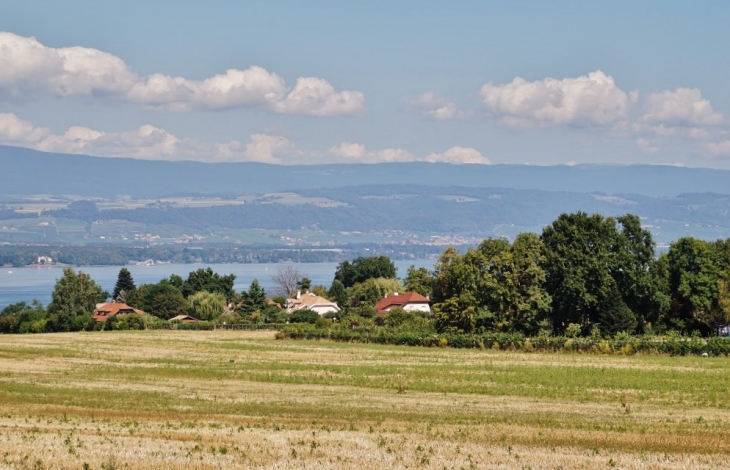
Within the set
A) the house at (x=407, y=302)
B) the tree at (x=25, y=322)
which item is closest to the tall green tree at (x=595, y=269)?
the house at (x=407, y=302)

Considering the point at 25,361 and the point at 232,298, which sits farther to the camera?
the point at 232,298

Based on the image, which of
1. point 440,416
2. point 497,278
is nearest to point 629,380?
point 440,416

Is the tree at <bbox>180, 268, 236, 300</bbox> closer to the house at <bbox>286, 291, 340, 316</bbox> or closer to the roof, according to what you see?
the roof

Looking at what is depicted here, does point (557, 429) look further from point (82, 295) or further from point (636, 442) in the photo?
point (82, 295)

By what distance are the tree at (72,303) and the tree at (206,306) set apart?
14.1 meters

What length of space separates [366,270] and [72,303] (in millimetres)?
72327

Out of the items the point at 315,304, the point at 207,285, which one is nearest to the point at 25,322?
the point at 315,304

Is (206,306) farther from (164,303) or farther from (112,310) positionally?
(112,310)

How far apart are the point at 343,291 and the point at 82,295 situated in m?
53.3

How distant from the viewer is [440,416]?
117ft

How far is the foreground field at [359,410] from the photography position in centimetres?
2480

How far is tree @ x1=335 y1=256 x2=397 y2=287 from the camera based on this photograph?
187 metres

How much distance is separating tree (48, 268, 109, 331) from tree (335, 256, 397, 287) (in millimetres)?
65091

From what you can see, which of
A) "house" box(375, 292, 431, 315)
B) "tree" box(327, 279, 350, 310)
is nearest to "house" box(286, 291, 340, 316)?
"house" box(375, 292, 431, 315)
